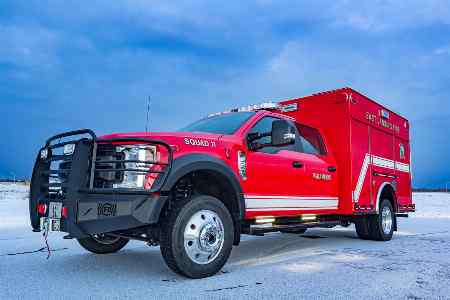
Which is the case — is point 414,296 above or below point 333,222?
below

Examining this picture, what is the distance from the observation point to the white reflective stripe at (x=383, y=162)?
24.3ft

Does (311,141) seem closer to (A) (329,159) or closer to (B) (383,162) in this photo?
(A) (329,159)

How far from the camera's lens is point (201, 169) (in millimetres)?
3910

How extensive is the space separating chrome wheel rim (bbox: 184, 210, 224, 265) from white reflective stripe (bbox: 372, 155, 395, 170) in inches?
171

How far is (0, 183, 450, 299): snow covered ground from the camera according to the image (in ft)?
11.2

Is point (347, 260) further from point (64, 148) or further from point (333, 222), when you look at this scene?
point (64, 148)

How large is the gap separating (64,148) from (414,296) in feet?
11.5

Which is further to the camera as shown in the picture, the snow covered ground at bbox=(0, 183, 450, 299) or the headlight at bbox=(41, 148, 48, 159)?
the headlight at bbox=(41, 148, 48, 159)

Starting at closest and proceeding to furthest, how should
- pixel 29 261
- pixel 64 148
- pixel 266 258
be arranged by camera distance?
pixel 64 148 → pixel 29 261 → pixel 266 258

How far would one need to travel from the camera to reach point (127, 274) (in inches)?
163

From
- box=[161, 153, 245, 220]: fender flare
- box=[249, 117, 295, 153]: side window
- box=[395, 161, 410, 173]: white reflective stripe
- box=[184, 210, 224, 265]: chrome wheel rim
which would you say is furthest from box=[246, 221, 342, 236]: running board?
box=[395, 161, 410, 173]: white reflective stripe

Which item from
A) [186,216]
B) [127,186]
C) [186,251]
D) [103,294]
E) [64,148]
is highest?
[64,148]

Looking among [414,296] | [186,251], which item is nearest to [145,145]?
[186,251]

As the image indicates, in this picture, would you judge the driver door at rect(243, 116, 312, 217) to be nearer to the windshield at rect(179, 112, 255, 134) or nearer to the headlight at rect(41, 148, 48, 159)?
the windshield at rect(179, 112, 255, 134)
